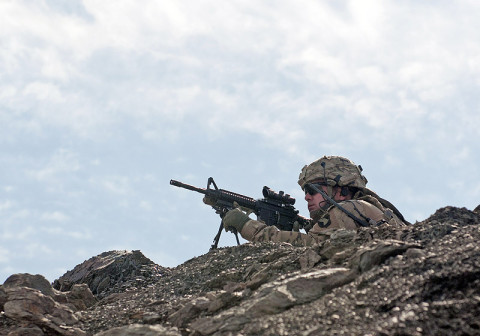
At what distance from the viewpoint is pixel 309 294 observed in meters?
6.21

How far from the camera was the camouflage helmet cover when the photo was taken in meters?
11.6

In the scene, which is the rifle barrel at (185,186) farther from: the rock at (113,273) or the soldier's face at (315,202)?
the soldier's face at (315,202)

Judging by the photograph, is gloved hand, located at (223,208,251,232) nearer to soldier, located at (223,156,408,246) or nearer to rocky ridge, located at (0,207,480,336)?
soldier, located at (223,156,408,246)

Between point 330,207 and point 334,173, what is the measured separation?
1476 millimetres

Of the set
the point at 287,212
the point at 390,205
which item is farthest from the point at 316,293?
the point at 287,212

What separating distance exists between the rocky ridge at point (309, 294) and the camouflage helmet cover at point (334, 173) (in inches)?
91.2

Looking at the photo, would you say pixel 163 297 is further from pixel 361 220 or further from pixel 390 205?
pixel 390 205

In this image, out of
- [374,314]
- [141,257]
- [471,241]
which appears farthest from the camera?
[141,257]

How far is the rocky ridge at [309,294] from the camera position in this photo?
17.7ft

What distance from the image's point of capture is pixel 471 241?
22.2 feet

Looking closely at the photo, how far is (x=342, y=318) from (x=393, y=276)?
862mm

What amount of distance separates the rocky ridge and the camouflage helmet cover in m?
2.32

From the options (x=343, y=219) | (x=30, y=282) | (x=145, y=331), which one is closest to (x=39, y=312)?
(x=30, y=282)

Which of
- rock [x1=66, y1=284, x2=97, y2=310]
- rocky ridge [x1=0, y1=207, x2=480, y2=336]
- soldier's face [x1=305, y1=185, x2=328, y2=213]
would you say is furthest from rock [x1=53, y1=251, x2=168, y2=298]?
soldier's face [x1=305, y1=185, x2=328, y2=213]
